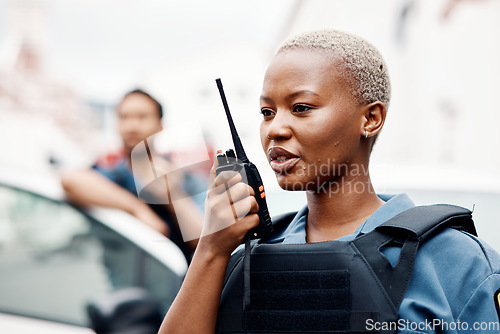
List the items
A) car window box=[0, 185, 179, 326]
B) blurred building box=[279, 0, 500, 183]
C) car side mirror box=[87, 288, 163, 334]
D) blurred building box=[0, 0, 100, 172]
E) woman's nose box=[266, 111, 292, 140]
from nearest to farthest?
woman's nose box=[266, 111, 292, 140] < car side mirror box=[87, 288, 163, 334] < car window box=[0, 185, 179, 326] < blurred building box=[279, 0, 500, 183] < blurred building box=[0, 0, 100, 172]

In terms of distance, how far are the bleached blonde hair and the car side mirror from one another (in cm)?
147

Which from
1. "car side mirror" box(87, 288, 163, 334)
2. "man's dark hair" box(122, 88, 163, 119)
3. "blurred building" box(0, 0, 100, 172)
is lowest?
"car side mirror" box(87, 288, 163, 334)

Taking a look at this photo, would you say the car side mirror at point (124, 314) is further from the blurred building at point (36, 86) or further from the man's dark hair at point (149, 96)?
the blurred building at point (36, 86)

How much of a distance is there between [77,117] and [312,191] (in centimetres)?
4104

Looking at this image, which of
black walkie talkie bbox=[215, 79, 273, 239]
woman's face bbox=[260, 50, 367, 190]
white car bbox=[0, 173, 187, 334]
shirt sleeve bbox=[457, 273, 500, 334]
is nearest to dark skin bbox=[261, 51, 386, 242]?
woman's face bbox=[260, 50, 367, 190]

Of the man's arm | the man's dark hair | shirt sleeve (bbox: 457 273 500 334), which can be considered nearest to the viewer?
shirt sleeve (bbox: 457 273 500 334)

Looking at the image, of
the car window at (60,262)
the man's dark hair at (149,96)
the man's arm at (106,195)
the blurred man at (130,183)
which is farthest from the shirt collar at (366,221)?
the man's dark hair at (149,96)

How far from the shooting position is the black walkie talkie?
1.34 meters

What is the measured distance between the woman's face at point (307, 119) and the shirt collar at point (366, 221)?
161 mm

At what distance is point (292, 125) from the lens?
1.43m

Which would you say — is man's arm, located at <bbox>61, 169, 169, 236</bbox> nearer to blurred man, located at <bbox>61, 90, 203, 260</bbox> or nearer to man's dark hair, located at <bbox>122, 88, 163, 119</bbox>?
blurred man, located at <bbox>61, 90, 203, 260</bbox>

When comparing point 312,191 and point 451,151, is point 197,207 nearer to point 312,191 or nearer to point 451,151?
point 312,191

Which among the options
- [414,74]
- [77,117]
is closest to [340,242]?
[414,74]

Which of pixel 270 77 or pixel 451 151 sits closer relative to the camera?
pixel 270 77
